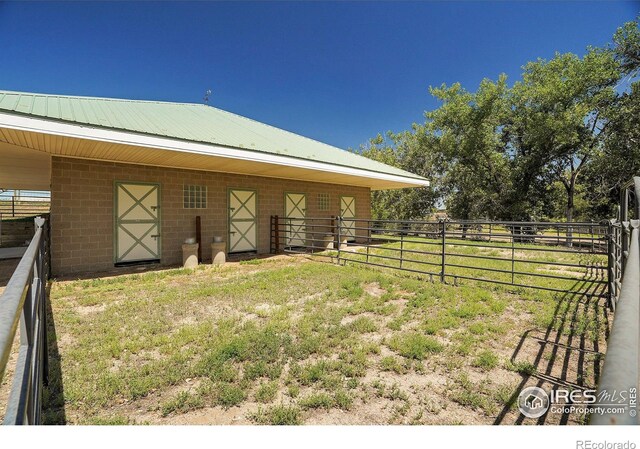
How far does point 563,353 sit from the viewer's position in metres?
3.07

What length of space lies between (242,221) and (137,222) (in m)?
3.18

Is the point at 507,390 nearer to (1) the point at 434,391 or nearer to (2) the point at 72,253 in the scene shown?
(1) the point at 434,391

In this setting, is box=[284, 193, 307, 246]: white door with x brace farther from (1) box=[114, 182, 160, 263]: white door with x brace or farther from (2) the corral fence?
(2) the corral fence

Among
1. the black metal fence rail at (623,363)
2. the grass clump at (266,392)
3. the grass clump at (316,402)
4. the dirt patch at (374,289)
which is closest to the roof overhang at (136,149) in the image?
the dirt patch at (374,289)

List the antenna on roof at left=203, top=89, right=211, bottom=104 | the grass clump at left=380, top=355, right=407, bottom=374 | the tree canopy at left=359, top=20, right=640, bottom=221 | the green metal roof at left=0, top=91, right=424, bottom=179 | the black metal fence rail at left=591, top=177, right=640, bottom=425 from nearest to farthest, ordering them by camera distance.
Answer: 1. the black metal fence rail at left=591, top=177, right=640, bottom=425
2. the grass clump at left=380, top=355, right=407, bottom=374
3. the green metal roof at left=0, top=91, right=424, bottom=179
4. the antenna on roof at left=203, top=89, right=211, bottom=104
5. the tree canopy at left=359, top=20, right=640, bottom=221

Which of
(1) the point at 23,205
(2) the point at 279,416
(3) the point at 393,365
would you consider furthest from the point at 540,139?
(1) the point at 23,205

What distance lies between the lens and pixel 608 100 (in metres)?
15.6

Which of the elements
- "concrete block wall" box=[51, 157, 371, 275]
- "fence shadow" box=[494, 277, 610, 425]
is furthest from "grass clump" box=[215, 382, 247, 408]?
"concrete block wall" box=[51, 157, 371, 275]

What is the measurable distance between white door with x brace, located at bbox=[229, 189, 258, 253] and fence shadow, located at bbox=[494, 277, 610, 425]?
8.40m

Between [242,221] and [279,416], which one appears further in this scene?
[242,221]

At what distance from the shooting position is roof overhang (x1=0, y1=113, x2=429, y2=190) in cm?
502

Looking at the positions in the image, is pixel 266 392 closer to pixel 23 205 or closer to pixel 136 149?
pixel 136 149

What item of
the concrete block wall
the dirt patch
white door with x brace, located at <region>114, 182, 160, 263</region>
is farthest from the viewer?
white door with x brace, located at <region>114, 182, 160, 263</region>

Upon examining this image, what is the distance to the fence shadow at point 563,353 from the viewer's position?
98.5 inches
